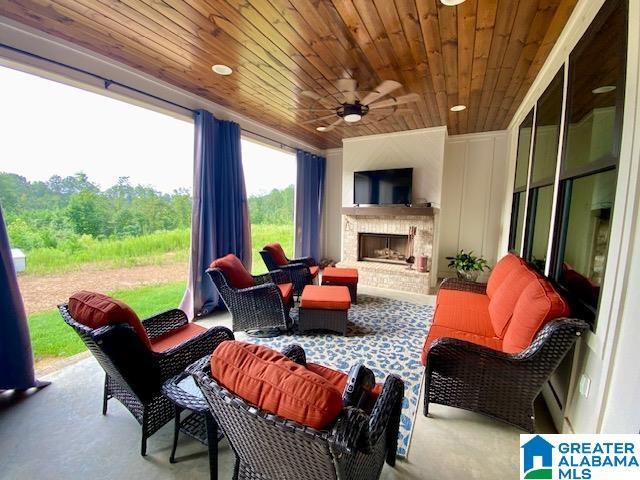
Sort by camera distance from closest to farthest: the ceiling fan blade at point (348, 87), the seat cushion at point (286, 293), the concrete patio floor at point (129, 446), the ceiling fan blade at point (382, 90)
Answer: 1. the concrete patio floor at point (129, 446)
2. the ceiling fan blade at point (382, 90)
3. the ceiling fan blade at point (348, 87)
4. the seat cushion at point (286, 293)

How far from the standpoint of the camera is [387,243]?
4.99m

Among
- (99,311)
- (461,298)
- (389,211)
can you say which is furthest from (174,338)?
(389,211)

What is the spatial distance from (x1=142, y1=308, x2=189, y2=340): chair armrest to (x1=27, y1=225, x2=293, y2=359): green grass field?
1.26 meters

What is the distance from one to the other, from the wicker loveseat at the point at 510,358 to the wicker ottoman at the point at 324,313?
1.02m

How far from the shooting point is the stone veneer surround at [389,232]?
429cm

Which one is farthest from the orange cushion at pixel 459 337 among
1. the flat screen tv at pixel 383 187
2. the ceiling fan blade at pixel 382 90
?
the flat screen tv at pixel 383 187

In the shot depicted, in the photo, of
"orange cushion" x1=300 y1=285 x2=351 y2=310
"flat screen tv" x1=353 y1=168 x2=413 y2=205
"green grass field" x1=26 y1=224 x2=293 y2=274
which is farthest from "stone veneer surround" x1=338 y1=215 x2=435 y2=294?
"green grass field" x1=26 y1=224 x2=293 y2=274

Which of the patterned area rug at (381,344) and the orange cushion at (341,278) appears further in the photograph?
the orange cushion at (341,278)

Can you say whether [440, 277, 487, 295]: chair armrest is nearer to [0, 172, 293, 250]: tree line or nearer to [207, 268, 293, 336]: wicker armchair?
[207, 268, 293, 336]: wicker armchair

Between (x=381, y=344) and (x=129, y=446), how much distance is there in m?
2.04

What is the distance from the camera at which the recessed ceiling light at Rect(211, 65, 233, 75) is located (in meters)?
2.49

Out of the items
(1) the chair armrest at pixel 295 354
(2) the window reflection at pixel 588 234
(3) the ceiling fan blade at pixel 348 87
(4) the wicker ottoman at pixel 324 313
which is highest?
(3) the ceiling fan blade at pixel 348 87

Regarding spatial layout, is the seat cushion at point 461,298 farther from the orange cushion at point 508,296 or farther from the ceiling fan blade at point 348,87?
the ceiling fan blade at point 348,87

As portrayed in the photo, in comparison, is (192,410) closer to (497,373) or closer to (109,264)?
(497,373)
